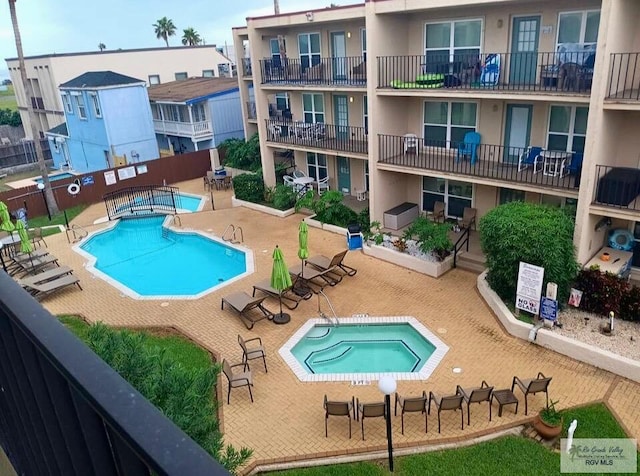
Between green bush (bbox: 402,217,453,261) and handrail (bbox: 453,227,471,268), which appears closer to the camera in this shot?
green bush (bbox: 402,217,453,261)

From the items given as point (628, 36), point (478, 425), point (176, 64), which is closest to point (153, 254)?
point (478, 425)

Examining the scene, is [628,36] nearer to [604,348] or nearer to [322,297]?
[604,348]

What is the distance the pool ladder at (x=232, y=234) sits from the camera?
2226 centimetres

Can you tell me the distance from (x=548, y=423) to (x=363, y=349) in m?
5.33

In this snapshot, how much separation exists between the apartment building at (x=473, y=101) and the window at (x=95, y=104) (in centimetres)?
1438

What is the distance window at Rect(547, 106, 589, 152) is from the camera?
16.7 meters

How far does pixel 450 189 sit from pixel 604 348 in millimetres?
9879

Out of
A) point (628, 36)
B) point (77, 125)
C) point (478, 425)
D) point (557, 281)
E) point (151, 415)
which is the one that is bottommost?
point (478, 425)

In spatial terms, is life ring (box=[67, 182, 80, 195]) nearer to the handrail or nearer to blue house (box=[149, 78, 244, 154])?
blue house (box=[149, 78, 244, 154])

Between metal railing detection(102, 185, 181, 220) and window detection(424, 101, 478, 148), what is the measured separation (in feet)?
46.2

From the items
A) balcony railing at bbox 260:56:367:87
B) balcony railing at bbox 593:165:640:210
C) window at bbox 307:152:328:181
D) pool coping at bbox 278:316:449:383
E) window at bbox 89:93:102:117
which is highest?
balcony railing at bbox 260:56:367:87

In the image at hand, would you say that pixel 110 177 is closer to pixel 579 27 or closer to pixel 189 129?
pixel 189 129

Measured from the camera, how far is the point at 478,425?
10648mm

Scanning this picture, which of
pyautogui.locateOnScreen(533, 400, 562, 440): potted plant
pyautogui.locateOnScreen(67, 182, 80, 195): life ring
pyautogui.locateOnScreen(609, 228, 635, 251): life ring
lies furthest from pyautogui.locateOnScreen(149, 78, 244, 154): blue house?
pyautogui.locateOnScreen(533, 400, 562, 440): potted plant
